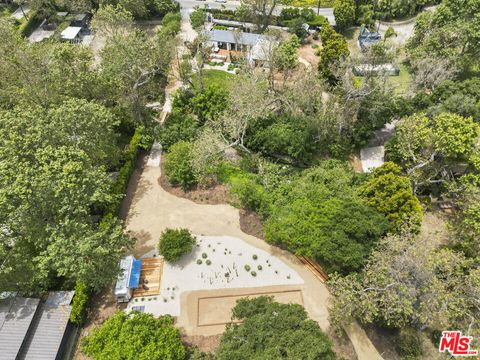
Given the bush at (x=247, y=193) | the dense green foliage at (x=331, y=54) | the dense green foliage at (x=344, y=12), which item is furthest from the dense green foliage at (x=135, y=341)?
the dense green foliage at (x=344, y=12)

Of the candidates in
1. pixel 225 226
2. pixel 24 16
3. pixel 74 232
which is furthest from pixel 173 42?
pixel 24 16

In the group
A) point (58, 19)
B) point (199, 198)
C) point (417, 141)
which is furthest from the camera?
point (58, 19)

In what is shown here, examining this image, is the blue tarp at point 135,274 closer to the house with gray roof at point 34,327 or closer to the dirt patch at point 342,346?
the house with gray roof at point 34,327

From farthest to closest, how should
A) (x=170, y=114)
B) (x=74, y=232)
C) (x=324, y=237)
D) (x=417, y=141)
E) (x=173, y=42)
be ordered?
(x=173, y=42), (x=170, y=114), (x=417, y=141), (x=324, y=237), (x=74, y=232)

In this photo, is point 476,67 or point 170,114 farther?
point 476,67

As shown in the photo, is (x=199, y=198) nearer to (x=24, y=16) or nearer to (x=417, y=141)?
(x=417, y=141)

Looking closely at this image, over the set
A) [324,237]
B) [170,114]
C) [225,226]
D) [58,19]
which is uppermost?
[58,19]
